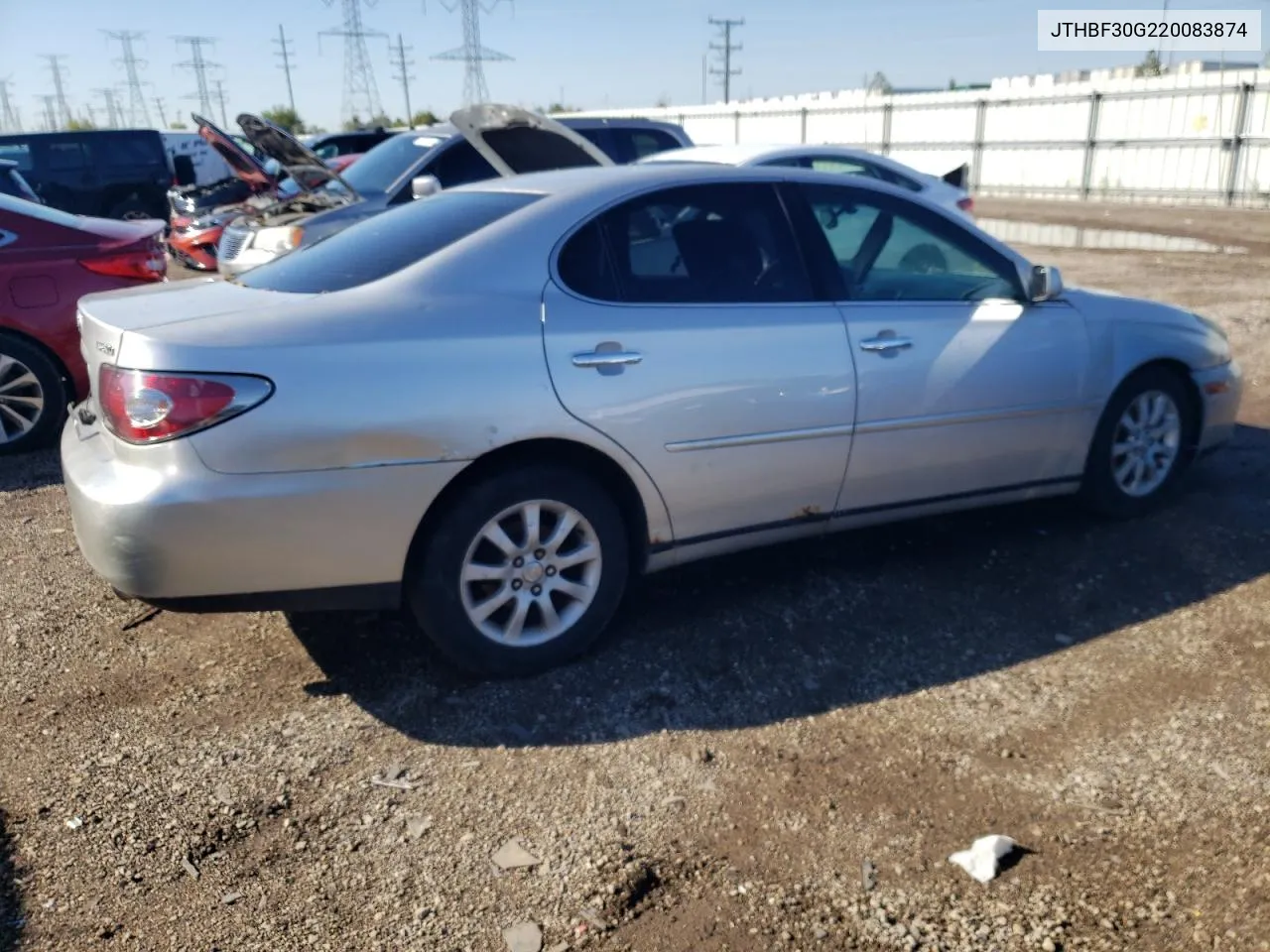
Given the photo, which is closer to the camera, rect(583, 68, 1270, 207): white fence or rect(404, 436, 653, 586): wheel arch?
rect(404, 436, 653, 586): wheel arch

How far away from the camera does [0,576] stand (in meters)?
4.57

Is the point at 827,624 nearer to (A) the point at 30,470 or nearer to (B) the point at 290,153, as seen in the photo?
(A) the point at 30,470

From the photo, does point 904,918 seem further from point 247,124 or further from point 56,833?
point 247,124

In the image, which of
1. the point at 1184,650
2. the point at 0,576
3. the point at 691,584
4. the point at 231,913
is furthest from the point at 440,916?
the point at 0,576

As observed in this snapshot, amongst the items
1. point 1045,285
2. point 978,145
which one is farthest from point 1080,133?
point 1045,285

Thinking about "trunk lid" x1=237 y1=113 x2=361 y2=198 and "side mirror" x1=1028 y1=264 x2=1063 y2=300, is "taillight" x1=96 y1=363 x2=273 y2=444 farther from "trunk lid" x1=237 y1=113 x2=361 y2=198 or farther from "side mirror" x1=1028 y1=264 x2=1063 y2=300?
"trunk lid" x1=237 y1=113 x2=361 y2=198

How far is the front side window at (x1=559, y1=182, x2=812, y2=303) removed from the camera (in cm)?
370

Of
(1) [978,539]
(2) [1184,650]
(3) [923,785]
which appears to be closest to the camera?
(3) [923,785]

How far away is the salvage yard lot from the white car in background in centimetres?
499

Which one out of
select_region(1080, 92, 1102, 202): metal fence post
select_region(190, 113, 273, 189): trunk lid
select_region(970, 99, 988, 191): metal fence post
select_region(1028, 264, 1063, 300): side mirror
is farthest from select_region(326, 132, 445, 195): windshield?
select_region(970, 99, 988, 191): metal fence post

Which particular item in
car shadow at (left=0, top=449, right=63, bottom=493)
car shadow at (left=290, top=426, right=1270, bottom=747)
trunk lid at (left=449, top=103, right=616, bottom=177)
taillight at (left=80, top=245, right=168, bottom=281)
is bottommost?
car shadow at (left=290, top=426, right=1270, bottom=747)

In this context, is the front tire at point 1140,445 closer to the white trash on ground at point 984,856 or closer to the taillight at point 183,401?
the white trash on ground at point 984,856

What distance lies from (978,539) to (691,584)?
138 cm

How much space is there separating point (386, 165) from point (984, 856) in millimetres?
8893
